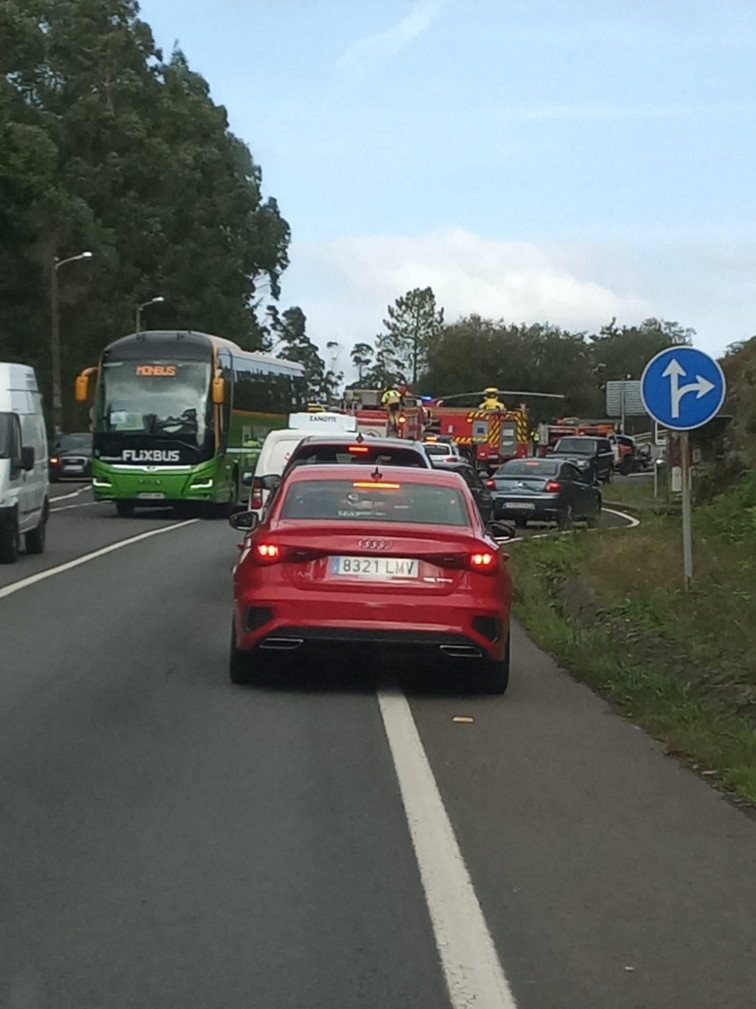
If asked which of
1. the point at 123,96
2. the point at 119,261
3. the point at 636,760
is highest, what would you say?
the point at 123,96

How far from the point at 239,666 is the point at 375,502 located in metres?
1.41

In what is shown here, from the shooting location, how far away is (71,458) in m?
62.1

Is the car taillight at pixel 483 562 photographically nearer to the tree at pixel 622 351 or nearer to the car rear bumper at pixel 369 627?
the car rear bumper at pixel 369 627

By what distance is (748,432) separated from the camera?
3316cm

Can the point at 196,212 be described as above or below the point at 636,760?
above

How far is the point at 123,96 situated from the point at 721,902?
75.2 m

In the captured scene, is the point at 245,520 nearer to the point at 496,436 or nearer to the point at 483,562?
the point at 483,562

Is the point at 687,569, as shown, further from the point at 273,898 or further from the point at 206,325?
the point at 206,325

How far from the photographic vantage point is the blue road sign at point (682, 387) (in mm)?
17016

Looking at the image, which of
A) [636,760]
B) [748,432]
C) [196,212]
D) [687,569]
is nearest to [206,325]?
[196,212]

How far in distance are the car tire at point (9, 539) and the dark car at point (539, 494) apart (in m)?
15.8

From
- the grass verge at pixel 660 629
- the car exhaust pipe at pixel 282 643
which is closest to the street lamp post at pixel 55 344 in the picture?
the grass verge at pixel 660 629

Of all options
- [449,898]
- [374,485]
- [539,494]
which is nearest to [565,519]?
[539,494]

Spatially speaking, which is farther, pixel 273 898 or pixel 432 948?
pixel 273 898
